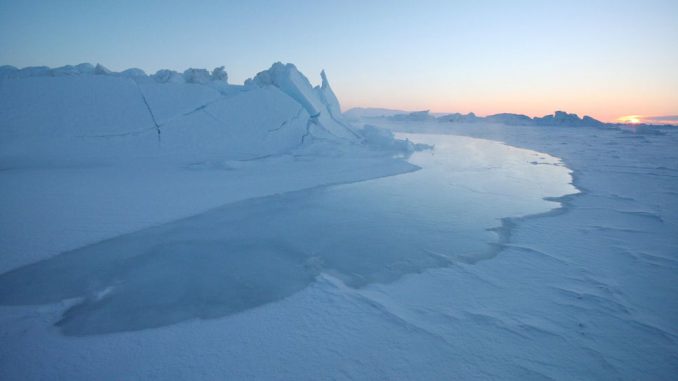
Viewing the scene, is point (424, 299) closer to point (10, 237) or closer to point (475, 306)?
point (475, 306)

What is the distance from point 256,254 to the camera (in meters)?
2.87

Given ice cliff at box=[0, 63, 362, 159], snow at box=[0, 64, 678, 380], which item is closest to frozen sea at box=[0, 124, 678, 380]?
snow at box=[0, 64, 678, 380]

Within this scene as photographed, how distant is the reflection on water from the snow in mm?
20

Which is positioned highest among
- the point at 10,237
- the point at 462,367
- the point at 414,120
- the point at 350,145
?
the point at 414,120

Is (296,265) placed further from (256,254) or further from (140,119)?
(140,119)

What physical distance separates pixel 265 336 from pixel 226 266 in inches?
37.6

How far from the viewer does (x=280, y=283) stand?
7.91 ft

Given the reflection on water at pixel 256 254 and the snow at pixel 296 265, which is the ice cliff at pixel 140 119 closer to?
the snow at pixel 296 265

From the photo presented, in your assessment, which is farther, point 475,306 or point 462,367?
point 475,306

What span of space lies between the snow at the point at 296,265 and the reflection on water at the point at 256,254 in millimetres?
20

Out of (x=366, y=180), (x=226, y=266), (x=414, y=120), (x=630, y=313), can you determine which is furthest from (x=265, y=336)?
(x=414, y=120)

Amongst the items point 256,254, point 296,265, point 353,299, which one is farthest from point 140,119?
point 353,299

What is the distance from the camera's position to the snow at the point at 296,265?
1690mm

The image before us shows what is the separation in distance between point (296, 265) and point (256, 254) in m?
0.41
